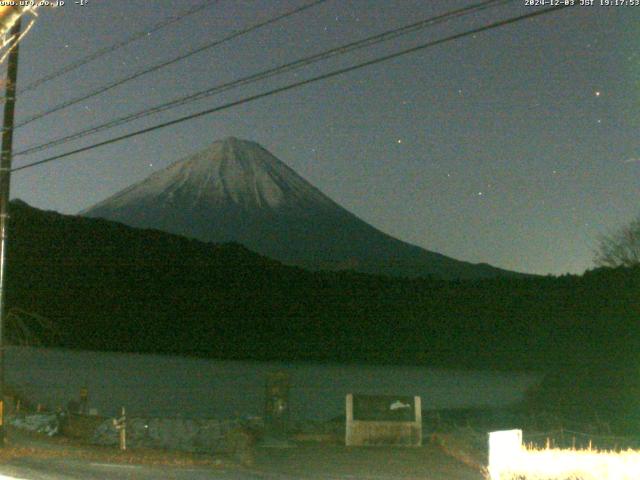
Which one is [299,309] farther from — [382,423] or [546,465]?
[546,465]

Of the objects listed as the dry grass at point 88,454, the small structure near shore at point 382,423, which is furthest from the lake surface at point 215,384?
the small structure near shore at point 382,423

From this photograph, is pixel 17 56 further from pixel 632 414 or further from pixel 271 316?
pixel 271 316

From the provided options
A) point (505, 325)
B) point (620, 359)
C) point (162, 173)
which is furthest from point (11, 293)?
point (162, 173)

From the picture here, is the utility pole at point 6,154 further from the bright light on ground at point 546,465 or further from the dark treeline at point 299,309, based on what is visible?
the dark treeline at point 299,309

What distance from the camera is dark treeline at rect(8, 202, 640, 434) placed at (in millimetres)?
48000

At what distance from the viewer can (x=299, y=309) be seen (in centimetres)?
7394

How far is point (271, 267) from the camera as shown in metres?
84.9

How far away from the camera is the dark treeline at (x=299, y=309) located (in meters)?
48.0

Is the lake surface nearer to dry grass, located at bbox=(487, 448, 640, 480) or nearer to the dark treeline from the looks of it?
the dark treeline

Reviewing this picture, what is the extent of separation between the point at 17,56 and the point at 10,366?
2770cm

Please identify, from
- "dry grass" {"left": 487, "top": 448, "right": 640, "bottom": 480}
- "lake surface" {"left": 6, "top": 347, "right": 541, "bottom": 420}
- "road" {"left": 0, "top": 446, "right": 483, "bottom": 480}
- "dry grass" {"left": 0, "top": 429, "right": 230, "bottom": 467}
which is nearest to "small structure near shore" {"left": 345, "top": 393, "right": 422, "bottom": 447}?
"road" {"left": 0, "top": 446, "right": 483, "bottom": 480}

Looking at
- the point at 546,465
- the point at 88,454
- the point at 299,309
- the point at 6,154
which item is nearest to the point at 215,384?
the point at 299,309

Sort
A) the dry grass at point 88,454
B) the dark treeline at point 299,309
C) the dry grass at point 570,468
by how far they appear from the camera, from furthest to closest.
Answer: the dark treeline at point 299,309, the dry grass at point 88,454, the dry grass at point 570,468

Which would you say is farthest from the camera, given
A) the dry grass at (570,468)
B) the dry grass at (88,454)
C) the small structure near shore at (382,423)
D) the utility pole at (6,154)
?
the small structure near shore at (382,423)
